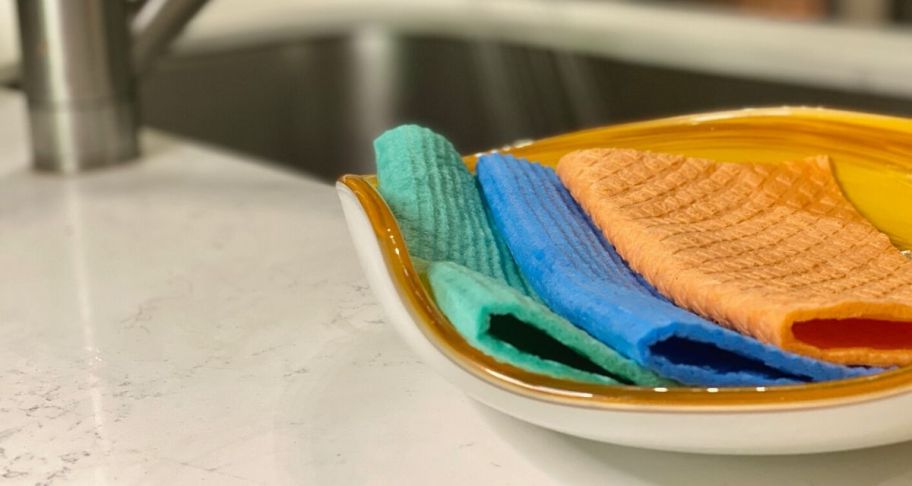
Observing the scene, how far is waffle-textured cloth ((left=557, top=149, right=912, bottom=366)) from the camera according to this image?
360mm

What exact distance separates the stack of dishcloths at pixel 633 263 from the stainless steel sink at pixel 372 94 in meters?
0.65

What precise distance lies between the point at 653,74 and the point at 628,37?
0.17ft

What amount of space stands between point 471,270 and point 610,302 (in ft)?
0.17

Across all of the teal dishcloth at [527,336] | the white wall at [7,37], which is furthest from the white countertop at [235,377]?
the white wall at [7,37]

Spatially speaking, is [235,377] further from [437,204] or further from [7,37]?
[7,37]

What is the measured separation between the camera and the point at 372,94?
1278 millimetres

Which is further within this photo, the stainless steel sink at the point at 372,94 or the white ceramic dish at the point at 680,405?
the stainless steel sink at the point at 372,94

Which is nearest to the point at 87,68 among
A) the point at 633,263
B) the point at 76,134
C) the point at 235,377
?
the point at 76,134

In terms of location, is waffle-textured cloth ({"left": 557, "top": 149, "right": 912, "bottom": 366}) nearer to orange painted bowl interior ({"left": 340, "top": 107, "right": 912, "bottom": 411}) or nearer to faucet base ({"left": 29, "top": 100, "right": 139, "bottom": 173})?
orange painted bowl interior ({"left": 340, "top": 107, "right": 912, "bottom": 411})

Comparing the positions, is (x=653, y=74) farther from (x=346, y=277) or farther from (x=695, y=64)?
(x=346, y=277)

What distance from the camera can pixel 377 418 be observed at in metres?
0.43

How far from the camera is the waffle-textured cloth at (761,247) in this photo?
0.36 m

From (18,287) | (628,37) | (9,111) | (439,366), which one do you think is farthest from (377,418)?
(628,37)

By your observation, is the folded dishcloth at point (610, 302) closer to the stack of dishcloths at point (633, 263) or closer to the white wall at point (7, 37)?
the stack of dishcloths at point (633, 263)
